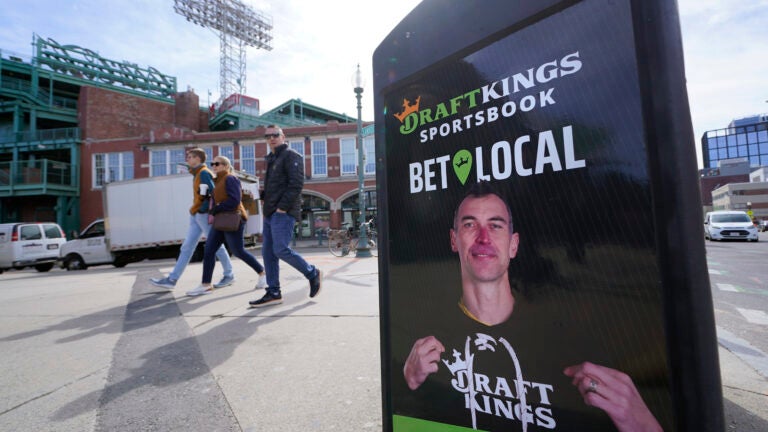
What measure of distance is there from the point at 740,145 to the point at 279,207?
116m

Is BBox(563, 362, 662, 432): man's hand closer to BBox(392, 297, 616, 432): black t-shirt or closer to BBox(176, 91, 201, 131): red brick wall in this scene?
BBox(392, 297, 616, 432): black t-shirt

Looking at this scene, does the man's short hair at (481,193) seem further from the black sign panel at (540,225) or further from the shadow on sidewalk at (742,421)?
the shadow on sidewalk at (742,421)

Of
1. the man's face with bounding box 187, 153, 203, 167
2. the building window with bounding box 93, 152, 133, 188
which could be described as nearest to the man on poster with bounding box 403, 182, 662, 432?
the man's face with bounding box 187, 153, 203, 167

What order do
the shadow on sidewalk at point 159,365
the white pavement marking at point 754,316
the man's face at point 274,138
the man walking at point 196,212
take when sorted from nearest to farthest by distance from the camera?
the shadow on sidewalk at point 159,365 → the white pavement marking at point 754,316 → the man's face at point 274,138 → the man walking at point 196,212

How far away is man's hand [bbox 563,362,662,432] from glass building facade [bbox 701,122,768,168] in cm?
10871

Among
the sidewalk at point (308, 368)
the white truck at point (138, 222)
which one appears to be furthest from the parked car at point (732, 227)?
the white truck at point (138, 222)

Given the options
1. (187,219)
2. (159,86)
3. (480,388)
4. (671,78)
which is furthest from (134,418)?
(159,86)

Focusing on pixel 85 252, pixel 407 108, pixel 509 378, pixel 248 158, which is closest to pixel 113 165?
pixel 248 158

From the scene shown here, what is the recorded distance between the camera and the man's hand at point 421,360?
1093mm

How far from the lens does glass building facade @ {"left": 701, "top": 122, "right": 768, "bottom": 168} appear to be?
81.3 m

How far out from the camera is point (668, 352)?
0.72 metres

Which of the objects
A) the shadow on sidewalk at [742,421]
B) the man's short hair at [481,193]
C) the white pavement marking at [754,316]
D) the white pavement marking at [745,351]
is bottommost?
the white pavement marking at [754,316]

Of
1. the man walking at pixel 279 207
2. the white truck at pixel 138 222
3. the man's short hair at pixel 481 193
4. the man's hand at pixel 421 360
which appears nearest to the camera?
the man's short hair at pixel 481 193

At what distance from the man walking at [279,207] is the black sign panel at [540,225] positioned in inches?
99.8
